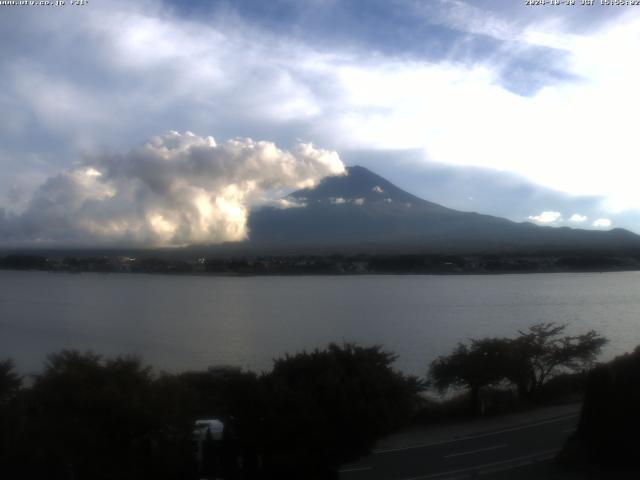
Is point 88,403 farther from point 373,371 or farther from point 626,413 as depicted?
point 626,413

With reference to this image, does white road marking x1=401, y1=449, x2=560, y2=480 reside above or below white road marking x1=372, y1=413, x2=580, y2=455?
above

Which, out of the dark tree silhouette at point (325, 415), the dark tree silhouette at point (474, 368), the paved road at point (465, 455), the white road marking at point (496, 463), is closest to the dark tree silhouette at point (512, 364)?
the dark tree silhouette at point (474, 368)

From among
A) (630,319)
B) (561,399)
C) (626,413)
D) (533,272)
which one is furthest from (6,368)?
(533,272)

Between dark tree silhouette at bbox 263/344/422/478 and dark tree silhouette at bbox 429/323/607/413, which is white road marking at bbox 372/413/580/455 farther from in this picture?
dark tree silhouette at bbox 429/323/607/413

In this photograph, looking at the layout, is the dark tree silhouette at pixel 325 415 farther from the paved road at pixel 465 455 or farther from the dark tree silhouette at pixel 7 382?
the dark tree silhouette at pixel 7 382

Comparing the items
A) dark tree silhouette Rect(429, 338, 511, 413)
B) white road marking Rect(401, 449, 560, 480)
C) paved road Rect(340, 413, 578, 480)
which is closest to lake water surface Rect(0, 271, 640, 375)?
dark tree silhouette Rect(429, 338, 511, 413)

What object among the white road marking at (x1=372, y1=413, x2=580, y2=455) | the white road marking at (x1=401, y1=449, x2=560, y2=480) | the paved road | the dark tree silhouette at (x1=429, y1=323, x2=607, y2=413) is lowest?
the white road marking at (x1=372, y1=413, x2=580, y2=455)
